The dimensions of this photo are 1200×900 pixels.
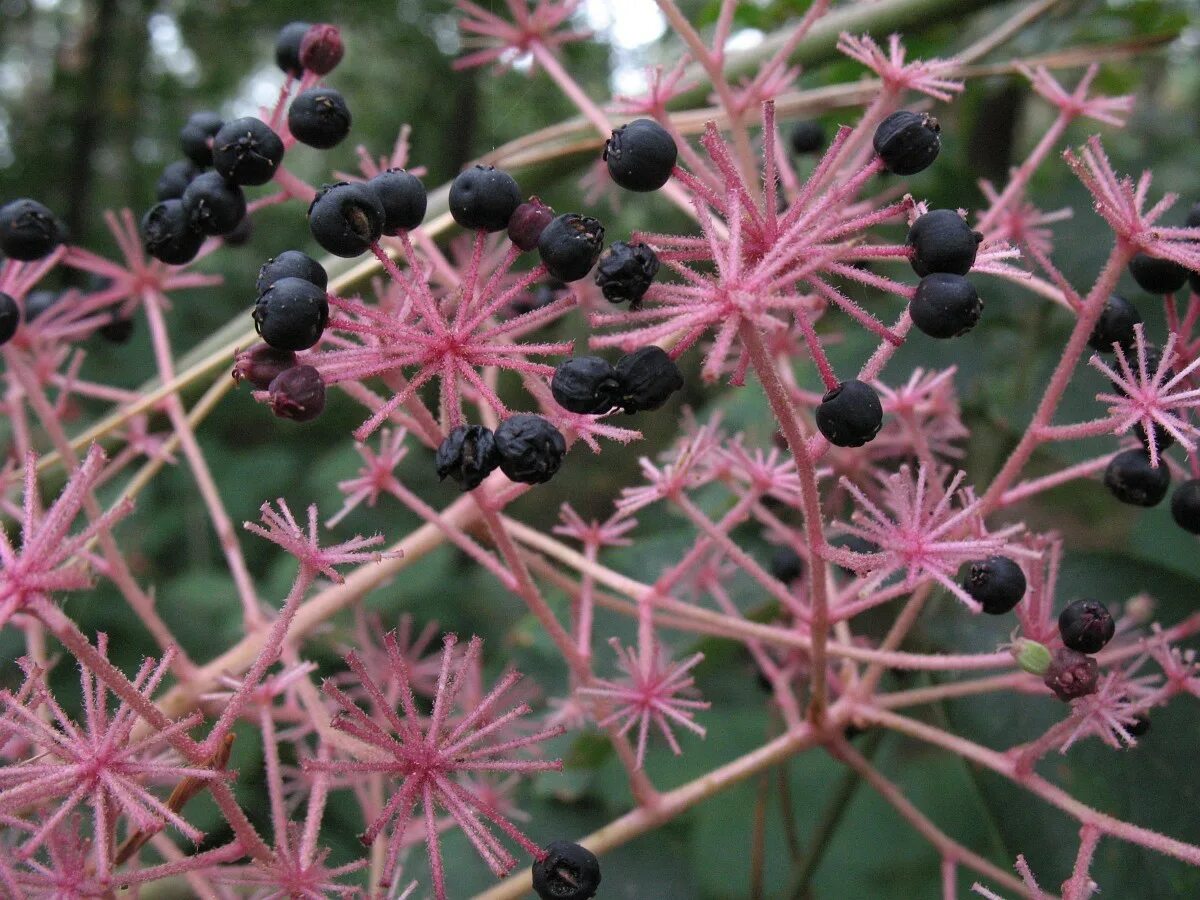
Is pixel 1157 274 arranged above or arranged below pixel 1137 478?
above

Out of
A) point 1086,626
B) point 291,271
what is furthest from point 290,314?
point 1086,626

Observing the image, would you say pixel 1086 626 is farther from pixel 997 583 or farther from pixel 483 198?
pixel 483 198

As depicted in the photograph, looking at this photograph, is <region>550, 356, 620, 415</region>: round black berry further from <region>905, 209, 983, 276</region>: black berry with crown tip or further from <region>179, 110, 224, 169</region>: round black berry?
<region>179, 110, 224, 169</region>: round black berry

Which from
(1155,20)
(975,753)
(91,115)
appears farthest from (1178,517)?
(91,115)

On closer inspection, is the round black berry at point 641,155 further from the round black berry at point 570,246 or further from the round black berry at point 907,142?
the round black berry at point 907,142

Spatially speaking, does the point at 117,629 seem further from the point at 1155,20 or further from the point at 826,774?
the point at 1155,20

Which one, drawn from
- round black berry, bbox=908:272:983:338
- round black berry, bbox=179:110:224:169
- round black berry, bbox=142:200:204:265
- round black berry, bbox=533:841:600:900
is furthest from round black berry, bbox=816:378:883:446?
round black berry, bbox=179:110:224:169
